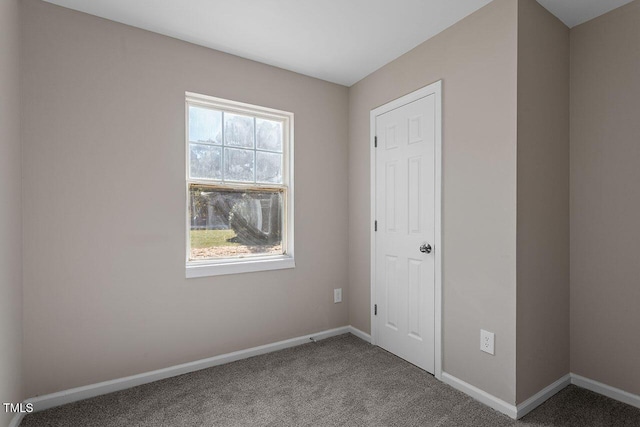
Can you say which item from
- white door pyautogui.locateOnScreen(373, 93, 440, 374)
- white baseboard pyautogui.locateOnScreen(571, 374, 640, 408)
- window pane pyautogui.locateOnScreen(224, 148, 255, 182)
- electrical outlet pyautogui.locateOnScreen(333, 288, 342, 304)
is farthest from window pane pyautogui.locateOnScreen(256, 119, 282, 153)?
white baseboard pyautogui.locateOnScreen(571, 374, 640, 408)

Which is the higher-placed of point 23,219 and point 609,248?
point 23,219

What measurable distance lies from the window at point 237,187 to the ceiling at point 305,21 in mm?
475

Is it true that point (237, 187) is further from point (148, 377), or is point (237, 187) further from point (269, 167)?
point (148, 377)

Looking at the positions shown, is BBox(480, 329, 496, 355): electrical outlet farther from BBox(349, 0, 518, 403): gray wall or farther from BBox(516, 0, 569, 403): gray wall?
BBox(516, 0, 569, 403): gray wall

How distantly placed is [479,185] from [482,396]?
1.34 m

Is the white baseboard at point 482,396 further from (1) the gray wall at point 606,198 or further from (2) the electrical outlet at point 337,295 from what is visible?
(2) the electrical outlet at point 337,295

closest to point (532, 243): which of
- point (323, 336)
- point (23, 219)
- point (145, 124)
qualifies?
point (323, 336)

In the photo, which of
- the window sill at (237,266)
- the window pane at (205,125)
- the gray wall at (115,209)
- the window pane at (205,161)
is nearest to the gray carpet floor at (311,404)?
the gray wall at (115,209)

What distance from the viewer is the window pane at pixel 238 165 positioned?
8.94ft

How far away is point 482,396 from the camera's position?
6.77 feet

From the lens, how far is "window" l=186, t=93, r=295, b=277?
258 cm

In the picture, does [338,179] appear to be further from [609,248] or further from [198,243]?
[609,248]

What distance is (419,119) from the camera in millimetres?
2527

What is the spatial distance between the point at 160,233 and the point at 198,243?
12.3 inches
